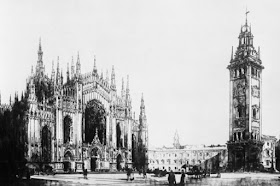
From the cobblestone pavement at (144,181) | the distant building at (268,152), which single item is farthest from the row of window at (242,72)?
the cobblestone pavement at (144,181)

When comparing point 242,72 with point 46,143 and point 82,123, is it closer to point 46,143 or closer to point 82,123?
point 82,123

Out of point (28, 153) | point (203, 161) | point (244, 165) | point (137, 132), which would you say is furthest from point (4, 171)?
point (203, 161)

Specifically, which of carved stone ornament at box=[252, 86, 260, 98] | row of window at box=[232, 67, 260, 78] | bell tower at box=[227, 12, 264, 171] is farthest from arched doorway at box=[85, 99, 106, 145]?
carved stone ornament at box=[252, 86, 260, 98]

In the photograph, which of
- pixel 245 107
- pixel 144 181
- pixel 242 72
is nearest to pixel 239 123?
pixel 245 107

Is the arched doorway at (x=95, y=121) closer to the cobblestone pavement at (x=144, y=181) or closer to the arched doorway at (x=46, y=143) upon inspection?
the arched doorway at (x=46, y=143)

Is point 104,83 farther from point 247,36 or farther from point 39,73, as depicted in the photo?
point 247,36
